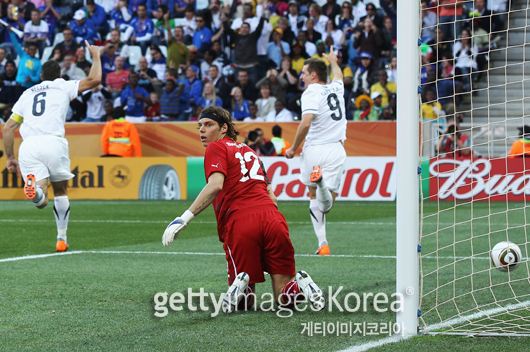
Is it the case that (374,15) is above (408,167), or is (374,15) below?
above

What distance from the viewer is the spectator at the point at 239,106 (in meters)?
17.9

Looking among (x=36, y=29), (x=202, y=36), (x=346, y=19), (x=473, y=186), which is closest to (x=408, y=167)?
(x=473, y=186)

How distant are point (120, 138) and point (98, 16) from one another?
5.38 m

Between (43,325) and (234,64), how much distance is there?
15.4 m

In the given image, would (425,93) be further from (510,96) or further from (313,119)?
(313,119)

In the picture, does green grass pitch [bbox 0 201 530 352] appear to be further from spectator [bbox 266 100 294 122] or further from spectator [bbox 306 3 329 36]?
spectator [bbox 306 3 329 36]

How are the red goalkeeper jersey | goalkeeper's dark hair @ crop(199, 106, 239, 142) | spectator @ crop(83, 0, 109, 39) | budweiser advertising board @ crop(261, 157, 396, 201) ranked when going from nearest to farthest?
1. the red goalkeeper jersey
2. goalkeeper's dark hair @ crop(199, 106, 239, 142)
3. budweiser advertising board @ crop(261, 157, 396, 201)
4. spectator @ crop(83, 0, 109, 39)

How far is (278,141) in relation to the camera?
1675 cm

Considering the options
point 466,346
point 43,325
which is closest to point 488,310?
point 466,346

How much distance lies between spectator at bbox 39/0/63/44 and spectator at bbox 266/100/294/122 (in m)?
7.42

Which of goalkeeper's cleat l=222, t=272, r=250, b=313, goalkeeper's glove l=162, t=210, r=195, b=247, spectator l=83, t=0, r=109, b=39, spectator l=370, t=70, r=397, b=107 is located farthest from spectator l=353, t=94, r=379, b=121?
goalkeeper's glove l=162, t=210, r=195, b=247

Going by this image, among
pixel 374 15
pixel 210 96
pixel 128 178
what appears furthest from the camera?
pixel 374 15

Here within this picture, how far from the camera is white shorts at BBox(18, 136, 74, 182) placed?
8180 mm

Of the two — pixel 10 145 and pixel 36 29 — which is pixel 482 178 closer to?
pixel 10 145
